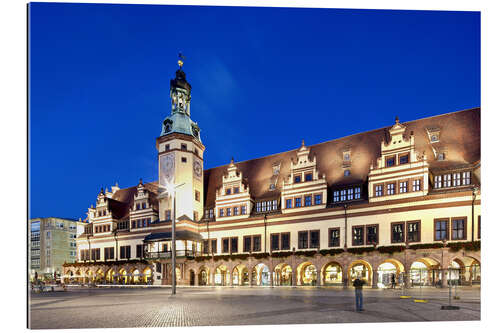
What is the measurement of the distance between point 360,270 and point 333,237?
9.00 ft

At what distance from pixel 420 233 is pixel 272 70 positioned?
14.0 m

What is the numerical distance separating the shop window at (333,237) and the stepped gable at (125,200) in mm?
16772

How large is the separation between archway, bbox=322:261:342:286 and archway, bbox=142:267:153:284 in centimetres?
1465

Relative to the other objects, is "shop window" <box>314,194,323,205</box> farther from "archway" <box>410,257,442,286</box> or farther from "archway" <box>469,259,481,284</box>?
"archway" <box>469,259,481,284</box>

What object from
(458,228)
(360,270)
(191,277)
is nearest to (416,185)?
(458,228)

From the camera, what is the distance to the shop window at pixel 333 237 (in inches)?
1139

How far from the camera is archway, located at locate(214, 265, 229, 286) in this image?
33.6m

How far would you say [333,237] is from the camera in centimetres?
2912

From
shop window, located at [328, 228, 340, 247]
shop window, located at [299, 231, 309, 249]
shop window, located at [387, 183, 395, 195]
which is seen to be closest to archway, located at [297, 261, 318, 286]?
shop window, located at [299, 231, 309, 249]

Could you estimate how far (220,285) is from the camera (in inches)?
1313
